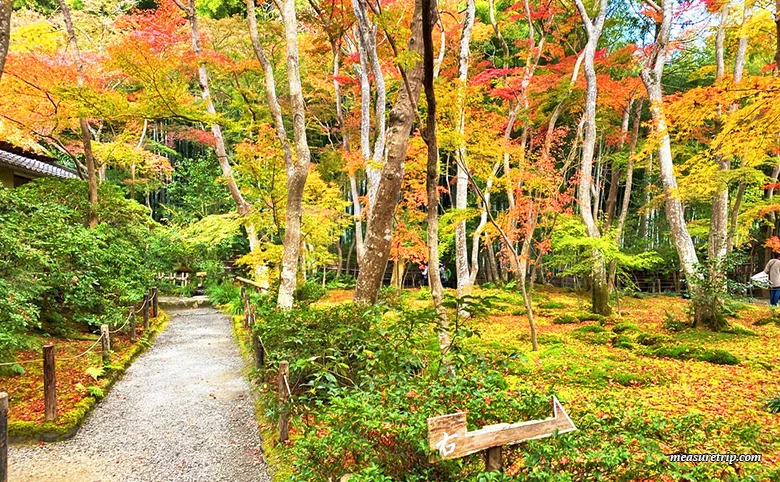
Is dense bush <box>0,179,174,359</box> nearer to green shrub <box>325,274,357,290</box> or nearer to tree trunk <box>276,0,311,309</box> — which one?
tree trunk <box>276,0,311,309</box>

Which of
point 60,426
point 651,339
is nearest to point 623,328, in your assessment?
point 651,339

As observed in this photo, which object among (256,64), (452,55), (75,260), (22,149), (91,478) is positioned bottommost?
(91,478)

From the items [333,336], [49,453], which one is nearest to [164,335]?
[49,453]

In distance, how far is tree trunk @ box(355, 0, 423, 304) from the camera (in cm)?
498

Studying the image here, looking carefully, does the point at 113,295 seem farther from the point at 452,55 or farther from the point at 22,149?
the point at 452,55

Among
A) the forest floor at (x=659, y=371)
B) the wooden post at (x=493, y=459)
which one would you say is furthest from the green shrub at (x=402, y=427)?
the forest floor at (x=659, y=371)

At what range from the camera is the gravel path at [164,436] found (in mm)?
3953

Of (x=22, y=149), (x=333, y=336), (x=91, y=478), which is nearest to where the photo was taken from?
(x=91, y=478)

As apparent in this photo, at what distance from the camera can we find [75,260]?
262 inches

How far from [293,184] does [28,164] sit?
8.25 meters

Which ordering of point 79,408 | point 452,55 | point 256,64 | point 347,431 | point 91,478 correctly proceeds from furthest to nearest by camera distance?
point 452,55 → point 256,64 → point 79,408 → point 91,478 → point 347,431

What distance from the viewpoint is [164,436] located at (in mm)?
4703

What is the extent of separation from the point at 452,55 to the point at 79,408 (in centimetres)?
1338

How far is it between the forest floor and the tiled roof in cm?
1116
